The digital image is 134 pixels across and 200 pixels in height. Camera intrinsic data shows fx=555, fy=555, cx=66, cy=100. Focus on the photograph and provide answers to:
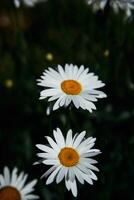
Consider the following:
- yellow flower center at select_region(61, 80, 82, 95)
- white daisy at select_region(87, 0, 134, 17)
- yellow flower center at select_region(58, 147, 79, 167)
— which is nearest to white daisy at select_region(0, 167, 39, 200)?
yellow flower center at select_region(58, 147, 79, 167)

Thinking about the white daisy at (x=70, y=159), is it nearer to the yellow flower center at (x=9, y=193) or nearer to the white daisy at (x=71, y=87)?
the white daisy at (x=71, y=87)

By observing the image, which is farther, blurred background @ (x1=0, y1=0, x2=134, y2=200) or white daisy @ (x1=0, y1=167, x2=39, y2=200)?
blurred background @ (x1=0, y1=0, x2=134, y2=200)

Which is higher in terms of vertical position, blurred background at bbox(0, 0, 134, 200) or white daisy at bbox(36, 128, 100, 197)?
blurred background at bbox(0, 0, 134, 200)

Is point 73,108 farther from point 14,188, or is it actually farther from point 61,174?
point 61,174

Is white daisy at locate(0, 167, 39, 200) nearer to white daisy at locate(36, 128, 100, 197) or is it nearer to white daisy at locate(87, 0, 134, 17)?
white daisy at locate(36, 128, 100, 197)

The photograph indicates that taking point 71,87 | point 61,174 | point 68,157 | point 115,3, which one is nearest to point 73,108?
point 71,87

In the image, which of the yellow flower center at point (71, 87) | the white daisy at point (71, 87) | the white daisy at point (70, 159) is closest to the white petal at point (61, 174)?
the white daisy at point (70, 159)

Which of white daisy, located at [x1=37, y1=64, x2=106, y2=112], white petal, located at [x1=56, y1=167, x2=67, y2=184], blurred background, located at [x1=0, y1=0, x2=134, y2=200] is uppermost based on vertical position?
blurred background, located at [x1=0, y1=0, x2=134, y2=200]
